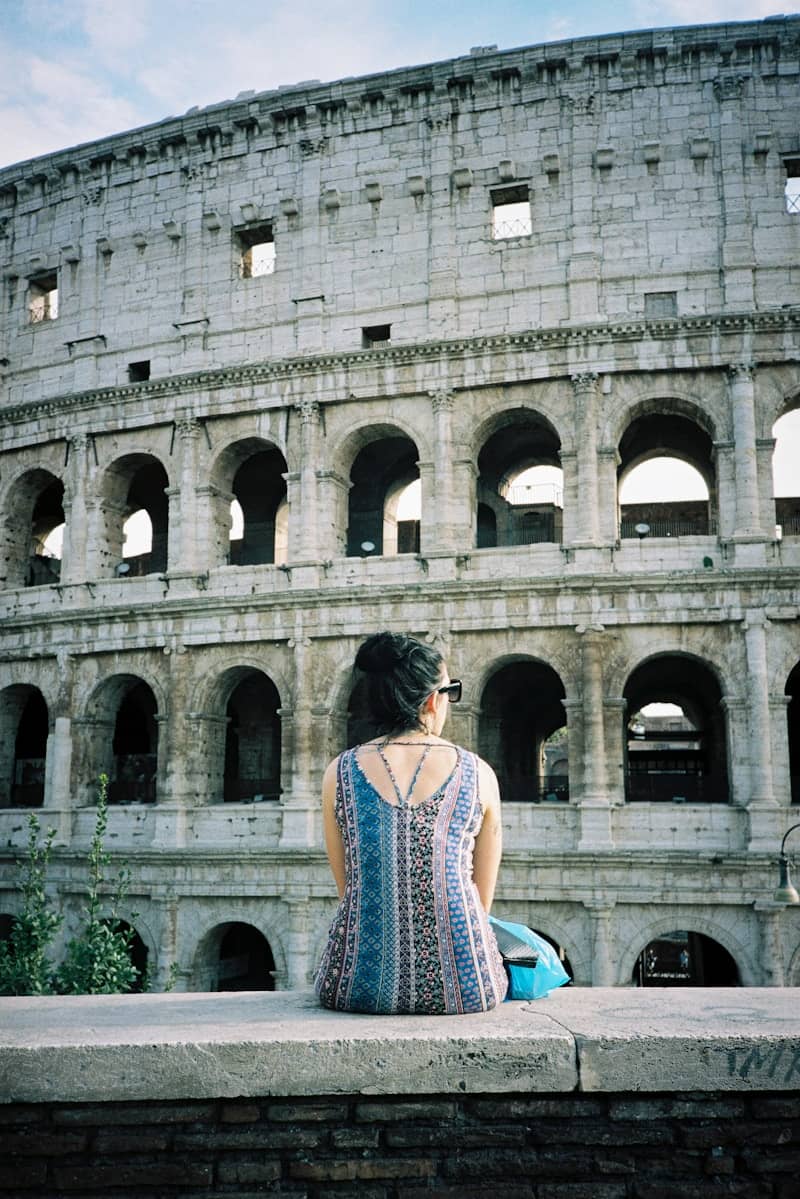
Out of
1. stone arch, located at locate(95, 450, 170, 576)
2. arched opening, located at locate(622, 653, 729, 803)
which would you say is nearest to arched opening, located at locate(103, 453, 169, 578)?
stone arch, located at locate(95, 450, 170, 576)

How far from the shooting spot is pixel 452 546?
62.3ft

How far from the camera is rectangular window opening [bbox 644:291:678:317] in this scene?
19062mm

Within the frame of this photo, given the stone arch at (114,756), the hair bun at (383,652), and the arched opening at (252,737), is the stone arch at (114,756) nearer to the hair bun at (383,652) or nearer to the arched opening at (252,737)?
the arched opening at (252,737)

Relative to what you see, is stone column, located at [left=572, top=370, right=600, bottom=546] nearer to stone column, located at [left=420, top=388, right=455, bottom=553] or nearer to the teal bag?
stone column, located at [left=420, top=388, right=455, bottom=553]

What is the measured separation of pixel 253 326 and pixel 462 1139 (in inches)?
747

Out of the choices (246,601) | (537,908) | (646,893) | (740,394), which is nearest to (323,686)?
(246,601)

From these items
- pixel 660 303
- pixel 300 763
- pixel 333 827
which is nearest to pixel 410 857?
pixel 333 827

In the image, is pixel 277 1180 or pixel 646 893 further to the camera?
pixel 646 893

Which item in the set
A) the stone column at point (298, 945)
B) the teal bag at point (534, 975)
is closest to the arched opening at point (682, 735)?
the stone column at point (298, 945)

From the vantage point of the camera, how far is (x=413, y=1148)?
12.4 ft

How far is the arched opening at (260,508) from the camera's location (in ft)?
75.7

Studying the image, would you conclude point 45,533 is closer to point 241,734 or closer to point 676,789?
point 241,734

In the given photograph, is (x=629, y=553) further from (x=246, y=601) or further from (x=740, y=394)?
(x=246, y=601)

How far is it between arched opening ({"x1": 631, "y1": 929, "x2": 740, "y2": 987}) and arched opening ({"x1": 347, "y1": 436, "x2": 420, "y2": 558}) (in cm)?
934
